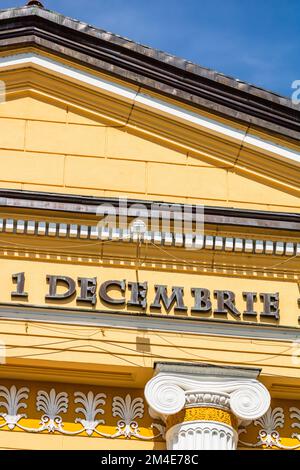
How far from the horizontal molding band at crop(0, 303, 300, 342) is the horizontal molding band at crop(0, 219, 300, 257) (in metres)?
0.99

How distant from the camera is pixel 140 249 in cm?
1741

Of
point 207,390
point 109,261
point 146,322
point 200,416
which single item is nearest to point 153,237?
point 109,261

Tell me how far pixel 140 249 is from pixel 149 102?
2235 millimetres

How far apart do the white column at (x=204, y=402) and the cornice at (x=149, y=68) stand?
3.58m

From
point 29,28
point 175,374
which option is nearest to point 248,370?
point 175,374

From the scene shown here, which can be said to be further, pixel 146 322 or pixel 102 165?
pixel 102 165

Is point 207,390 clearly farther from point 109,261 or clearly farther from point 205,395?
point 109,261

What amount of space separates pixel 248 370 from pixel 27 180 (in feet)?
12.5

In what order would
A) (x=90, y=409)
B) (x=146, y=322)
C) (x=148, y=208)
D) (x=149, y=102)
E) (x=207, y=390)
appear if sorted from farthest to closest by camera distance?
(x=149, y=102), (x=148, y=208), (x=146, y=322), (x=90, y=409), (x=207, y=390)

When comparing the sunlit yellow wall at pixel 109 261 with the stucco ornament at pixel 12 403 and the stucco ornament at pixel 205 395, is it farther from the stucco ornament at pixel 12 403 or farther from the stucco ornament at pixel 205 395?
the stucco ornament at pixel 205 395

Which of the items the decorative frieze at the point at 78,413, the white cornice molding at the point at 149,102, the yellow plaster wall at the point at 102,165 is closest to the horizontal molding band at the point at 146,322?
the decorative frieze at the point at 78,413

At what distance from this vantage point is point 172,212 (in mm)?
17469

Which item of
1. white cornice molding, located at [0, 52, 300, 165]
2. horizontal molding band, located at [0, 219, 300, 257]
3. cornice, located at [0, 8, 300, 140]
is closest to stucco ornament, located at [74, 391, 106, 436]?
horizontal molding band, located at [0, 219, 300, 257]

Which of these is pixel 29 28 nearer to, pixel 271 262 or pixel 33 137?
pixel 33 137
